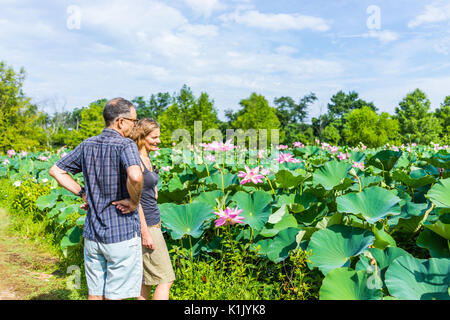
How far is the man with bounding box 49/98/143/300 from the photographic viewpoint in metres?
2.12

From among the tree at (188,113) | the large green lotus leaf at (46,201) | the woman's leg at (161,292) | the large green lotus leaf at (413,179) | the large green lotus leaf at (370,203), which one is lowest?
the woman's leg at (161,292)

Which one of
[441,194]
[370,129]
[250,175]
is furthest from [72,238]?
[370,129]

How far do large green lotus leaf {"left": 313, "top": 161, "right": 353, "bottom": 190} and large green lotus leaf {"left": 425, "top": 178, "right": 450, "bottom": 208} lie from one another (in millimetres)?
921

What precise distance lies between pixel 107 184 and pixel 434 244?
2.34 meters

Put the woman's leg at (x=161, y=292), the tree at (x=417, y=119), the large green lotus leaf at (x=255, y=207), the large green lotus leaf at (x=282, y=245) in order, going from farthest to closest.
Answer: the tree at (x=417, y=119)
the large green lotus leaf at (x=255, y=207)
the large green lotus leaf at (x=282, y=245)
the woman's leg at (x=161, y=292)

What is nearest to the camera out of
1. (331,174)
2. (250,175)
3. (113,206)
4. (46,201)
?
(113,206)

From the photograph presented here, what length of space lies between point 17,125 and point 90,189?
24533 mm

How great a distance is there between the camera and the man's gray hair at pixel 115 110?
220 cm

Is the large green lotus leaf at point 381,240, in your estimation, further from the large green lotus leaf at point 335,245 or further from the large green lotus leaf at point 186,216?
the large green lotus leaf at point 186,216

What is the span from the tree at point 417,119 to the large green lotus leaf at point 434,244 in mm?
35621

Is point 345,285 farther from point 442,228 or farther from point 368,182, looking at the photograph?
point 368,182

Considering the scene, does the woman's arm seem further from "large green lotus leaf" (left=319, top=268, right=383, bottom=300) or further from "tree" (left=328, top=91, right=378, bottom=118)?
"tree" (left=328, top=91, right=378, bottom=118)

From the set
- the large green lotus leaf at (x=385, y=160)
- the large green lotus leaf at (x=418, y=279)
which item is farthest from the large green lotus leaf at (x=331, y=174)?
the large green lotus leaf at (x=418, y=279)

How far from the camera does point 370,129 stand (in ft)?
120
